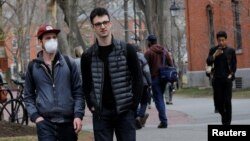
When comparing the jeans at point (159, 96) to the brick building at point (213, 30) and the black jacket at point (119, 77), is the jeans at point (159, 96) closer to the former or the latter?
the black jacket at point (119, 77)

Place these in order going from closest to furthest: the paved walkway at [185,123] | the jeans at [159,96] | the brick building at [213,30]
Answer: the paved walkway at [185,123]
the jeans at [159,96]
the brick building at [213,30]

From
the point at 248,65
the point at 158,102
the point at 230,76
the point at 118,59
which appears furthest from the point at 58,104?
the point at 248,65

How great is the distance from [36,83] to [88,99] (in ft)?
2.20

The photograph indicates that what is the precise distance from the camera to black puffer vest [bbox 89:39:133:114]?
23.6 feet

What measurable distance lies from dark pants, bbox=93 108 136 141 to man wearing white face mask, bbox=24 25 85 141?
0.30 metres

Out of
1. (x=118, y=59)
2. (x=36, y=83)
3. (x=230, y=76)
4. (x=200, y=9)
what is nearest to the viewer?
(x=118, y=59)

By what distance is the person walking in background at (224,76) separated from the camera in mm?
12836

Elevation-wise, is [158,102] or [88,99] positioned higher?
[88,99]

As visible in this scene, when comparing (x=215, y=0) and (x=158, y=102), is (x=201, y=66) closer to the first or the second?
(x=215, y=0)

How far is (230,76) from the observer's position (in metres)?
12.9

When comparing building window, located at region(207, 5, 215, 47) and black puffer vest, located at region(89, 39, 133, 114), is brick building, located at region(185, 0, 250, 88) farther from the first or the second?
black puffer vest, located at region(89, 39, 133, 114)

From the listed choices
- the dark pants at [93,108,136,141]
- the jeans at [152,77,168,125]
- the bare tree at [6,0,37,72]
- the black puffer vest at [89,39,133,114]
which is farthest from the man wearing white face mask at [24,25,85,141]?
the bare tree at [6,0,37,72]

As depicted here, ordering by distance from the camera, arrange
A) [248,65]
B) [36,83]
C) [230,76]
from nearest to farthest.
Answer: [36,83], [230,76], [248,65]

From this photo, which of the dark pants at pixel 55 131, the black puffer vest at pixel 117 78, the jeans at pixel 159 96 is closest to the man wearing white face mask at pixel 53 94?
the dark pants at pixel 55 131
